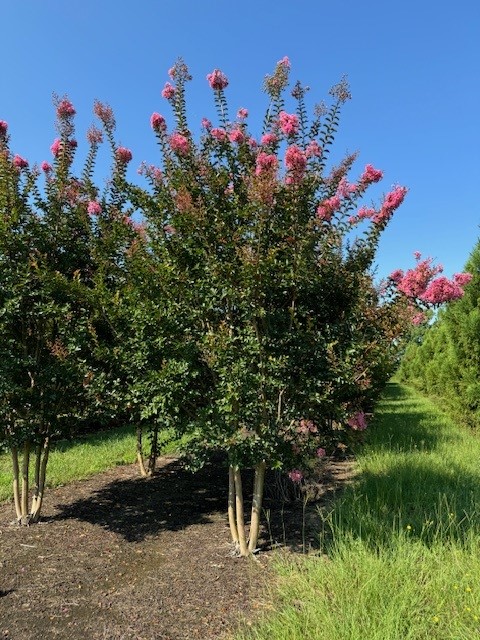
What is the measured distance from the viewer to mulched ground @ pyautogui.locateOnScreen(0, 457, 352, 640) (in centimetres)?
283

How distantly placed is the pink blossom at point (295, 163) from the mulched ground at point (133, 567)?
9.11 feet

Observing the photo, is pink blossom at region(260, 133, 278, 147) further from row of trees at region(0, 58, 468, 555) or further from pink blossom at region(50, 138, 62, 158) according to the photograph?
pink blossom at region(50, 138, 62, 158)

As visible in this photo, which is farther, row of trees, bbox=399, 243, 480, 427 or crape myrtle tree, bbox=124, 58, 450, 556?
row of trees, bbox=399, 243, 480, 427

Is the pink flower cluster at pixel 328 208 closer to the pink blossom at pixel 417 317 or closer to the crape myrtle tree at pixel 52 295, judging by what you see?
the pink blossom at pixel 417 317

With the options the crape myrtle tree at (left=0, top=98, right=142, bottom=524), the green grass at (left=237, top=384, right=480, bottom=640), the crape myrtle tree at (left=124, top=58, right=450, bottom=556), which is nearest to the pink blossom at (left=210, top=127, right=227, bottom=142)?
the crape myrtle tree at (left=124, top=58, right=450, bottom=556)

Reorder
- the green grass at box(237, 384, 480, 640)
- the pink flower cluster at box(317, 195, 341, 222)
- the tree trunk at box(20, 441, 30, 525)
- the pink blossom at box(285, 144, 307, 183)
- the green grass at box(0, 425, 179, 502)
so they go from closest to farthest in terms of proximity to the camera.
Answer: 1. the green grass at box(237, 384, 480, 640)
2. the pink blossom at box(285, 144, 307, 183)
3. the pink flower cluster at box(317, 195, 341, 222)
4. the tree trunk at box(20, 441, 30, 525)
5. the green grass at box(0, 425, 179, 502)

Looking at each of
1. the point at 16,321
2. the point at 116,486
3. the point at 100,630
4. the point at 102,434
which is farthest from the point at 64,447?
the point at 100,630

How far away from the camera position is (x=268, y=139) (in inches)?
144

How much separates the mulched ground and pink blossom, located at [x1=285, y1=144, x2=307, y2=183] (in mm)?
2776

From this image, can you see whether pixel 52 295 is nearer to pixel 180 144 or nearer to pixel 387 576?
pixel 180 144

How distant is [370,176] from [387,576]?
2689mm

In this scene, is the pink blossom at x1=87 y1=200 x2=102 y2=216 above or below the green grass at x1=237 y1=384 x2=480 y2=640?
Result: above

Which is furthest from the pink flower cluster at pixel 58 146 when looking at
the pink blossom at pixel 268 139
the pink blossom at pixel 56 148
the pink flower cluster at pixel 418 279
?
the pink flower cluster at pixel 418 279

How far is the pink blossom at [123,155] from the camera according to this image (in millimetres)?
4430
